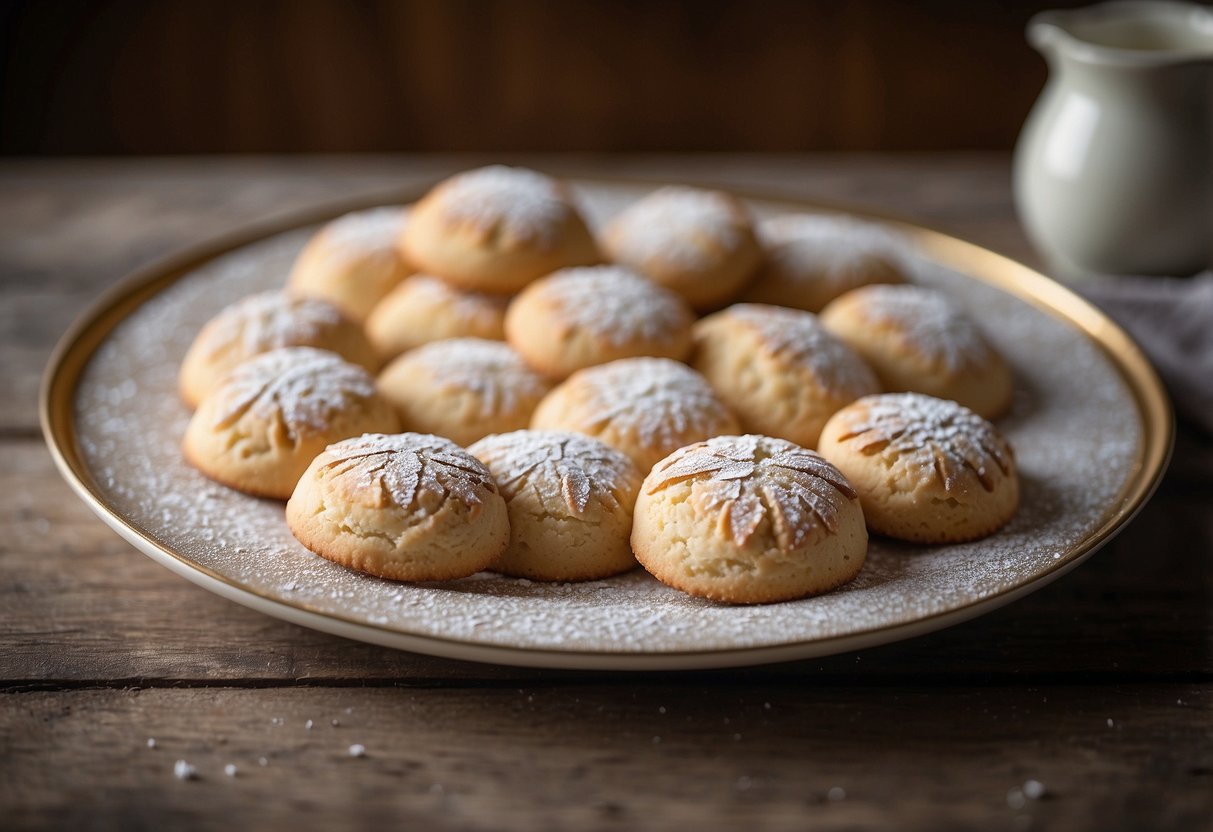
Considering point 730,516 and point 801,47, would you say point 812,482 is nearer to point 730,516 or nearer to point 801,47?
point 730,516

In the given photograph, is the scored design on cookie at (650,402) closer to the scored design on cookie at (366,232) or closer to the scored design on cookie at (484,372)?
the scored design on cookie at (484,372)

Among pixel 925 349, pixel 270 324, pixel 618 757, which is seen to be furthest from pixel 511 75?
pixel 618 757

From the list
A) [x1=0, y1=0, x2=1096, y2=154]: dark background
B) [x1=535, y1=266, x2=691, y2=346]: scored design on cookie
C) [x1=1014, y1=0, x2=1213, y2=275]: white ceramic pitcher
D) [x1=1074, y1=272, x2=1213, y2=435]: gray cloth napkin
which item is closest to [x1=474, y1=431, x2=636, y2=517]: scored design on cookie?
[x1=535, y1=266, x2=691, y2=346]: scored design on cookie

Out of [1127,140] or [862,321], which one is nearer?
[862,321]

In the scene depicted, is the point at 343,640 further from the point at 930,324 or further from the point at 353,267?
the point at 930,324

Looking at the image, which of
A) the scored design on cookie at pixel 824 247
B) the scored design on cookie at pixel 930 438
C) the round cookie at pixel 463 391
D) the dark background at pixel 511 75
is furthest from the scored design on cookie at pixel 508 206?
the dark background at pixel 511 75

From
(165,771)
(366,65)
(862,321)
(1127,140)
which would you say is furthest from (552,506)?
(366,65)
